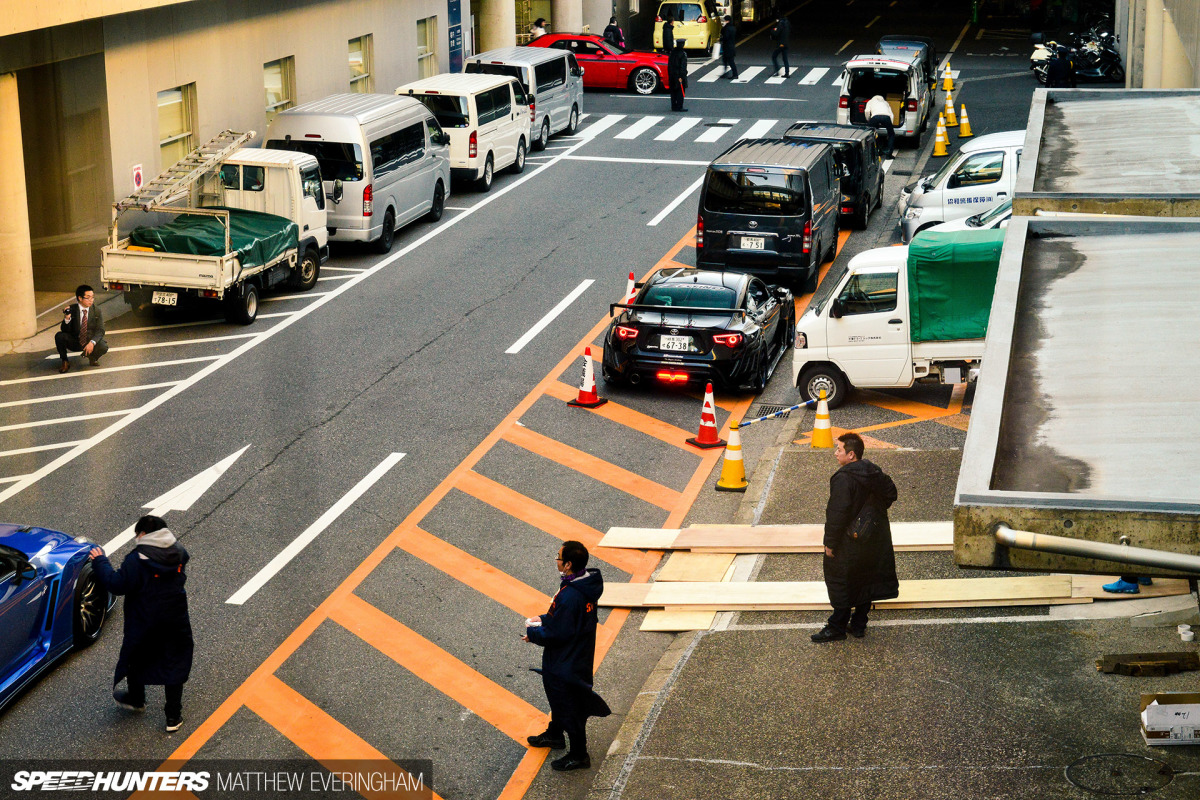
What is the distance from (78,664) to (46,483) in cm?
400

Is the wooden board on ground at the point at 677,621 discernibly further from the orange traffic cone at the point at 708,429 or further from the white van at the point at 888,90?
the white van at the point at 888,90

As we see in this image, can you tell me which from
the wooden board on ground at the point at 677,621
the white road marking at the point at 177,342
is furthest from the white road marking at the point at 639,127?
the wooden board on ground at the point at 677,621

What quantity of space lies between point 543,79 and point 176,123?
1061cm

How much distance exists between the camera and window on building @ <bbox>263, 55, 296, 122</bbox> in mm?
26797

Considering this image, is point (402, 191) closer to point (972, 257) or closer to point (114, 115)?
point (114, 115)

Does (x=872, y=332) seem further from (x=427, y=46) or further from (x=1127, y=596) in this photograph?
(x=427, y=46)

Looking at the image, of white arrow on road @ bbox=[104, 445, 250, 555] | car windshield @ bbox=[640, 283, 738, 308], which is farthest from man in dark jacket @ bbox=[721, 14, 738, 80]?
white arrow on road @ bbox=[104, 445, 250, 555]

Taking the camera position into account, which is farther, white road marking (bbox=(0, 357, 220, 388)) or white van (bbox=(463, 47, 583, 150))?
white van (bbox=(463, 47, 583, 150))

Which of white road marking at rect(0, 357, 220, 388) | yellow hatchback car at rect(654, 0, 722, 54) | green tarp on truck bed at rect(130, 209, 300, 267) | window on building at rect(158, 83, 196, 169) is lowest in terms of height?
white road marking at rect(0, 357, 220, 388)

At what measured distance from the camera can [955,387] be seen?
1731cm

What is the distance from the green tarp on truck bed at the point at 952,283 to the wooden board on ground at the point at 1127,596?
17.7ft

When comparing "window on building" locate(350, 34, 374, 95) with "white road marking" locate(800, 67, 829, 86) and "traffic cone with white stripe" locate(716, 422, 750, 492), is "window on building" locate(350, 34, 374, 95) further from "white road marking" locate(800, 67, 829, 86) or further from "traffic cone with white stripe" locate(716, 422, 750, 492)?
"traffic cone with white stripe" locate(716, 422, 750, 492)

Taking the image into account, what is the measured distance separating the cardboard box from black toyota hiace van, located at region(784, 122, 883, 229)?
16.0 m

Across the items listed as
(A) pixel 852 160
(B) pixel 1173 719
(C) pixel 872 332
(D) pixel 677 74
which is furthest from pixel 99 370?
(D) pixel 677 74
